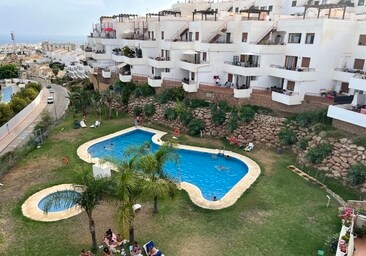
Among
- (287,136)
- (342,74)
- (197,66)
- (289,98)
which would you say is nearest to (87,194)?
(287,136)

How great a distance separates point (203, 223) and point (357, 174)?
13.4m

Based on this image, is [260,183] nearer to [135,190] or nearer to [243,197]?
[243,197]

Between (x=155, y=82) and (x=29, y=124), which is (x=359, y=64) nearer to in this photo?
(x=155, y=82)

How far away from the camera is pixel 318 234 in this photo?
1845 cm

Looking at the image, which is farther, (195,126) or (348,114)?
(195,126)

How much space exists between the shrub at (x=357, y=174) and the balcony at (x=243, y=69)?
15.8 meters

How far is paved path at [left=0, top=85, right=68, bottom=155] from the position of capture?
3378 centimetres

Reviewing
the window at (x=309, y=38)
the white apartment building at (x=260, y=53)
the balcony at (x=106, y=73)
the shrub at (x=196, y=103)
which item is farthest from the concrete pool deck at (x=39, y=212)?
the balcony at (x=106, y=73)

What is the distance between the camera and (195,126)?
115 ft

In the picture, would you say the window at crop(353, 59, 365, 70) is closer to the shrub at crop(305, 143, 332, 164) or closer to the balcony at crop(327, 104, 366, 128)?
the balcony at crop(327, 104, 366, 128)

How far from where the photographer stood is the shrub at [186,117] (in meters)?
35.9

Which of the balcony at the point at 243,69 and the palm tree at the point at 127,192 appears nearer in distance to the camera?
the palm tree at the point at 127,192

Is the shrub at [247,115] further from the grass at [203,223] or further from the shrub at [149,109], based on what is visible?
the shrub at [149,109]

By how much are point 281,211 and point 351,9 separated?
4154 cm
